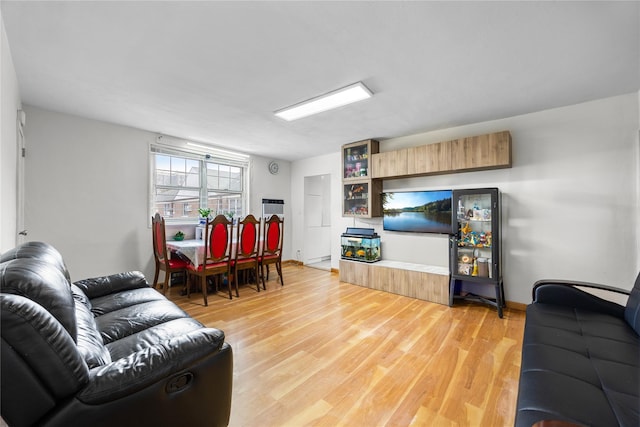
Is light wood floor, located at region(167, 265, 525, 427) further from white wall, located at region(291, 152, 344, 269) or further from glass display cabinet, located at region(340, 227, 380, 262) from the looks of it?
white wall, located at region(291, 152, 344, 269)

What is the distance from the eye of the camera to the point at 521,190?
3.20 metres

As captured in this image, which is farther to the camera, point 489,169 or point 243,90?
point 489,169

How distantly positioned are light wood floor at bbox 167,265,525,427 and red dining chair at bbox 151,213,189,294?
0.40m

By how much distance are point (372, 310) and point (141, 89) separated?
135 inches

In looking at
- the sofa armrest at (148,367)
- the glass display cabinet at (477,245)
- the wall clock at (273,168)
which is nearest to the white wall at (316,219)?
the wall clock at (273,168)

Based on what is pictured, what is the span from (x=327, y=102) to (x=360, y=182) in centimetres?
182

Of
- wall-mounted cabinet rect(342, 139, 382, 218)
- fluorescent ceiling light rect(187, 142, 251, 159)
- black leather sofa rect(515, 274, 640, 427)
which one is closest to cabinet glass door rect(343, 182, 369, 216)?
wall-mounted cabinet rect(342, 139, 382, 218)

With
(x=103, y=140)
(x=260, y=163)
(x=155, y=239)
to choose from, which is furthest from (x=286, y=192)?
(x=103, y=140)

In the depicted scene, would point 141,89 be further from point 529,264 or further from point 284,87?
point 529,264

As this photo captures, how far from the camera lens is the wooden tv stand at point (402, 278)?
3440mm

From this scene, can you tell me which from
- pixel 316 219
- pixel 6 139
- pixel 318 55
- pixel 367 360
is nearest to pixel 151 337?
pixel 367 360

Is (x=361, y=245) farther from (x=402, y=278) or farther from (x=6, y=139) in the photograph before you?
(x=6, y=139)

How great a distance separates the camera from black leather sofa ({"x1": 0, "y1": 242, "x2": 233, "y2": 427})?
797 mm

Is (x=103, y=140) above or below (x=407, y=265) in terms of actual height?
above
